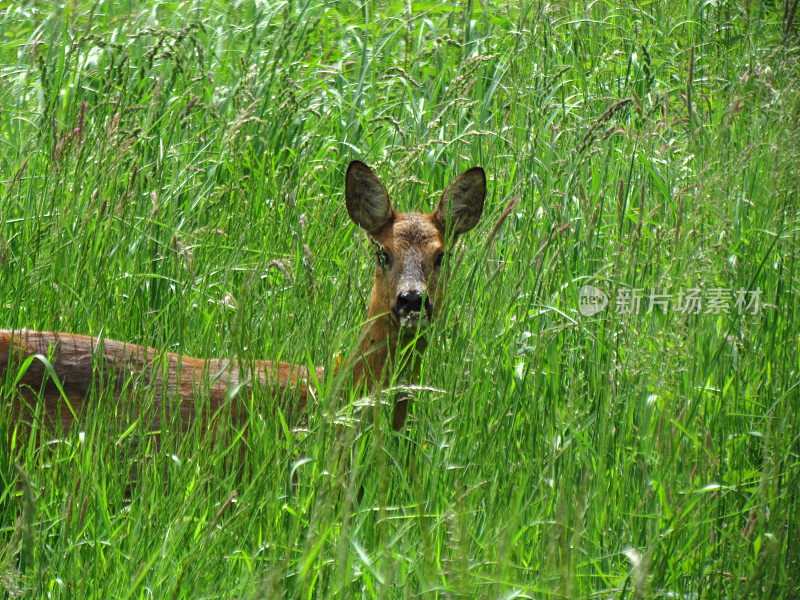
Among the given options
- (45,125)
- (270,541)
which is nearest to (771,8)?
(45,125)

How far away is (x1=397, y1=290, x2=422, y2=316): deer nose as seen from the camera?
11.3ft

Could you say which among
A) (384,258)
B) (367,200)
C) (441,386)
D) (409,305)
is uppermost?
(367,200)

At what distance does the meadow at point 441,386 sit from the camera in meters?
2.01
